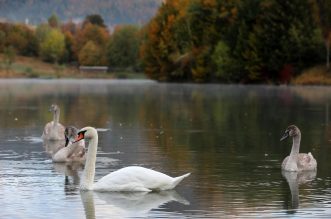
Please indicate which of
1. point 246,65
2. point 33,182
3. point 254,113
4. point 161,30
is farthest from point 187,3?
point 33,182

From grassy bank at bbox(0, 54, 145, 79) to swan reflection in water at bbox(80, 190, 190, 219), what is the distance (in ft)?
443

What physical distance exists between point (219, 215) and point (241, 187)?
3304mm

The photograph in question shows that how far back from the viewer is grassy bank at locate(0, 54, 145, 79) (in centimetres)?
15638

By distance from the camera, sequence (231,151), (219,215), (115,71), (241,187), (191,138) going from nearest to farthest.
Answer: (219,215) → (241,187) → (231,151) → (191,138) → (115,71)

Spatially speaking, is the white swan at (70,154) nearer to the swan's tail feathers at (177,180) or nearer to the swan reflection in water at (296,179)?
the swan reflection in water at (296,179)

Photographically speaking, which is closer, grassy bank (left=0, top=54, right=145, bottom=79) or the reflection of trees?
the reflection of trees

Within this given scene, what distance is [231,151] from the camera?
985 inches

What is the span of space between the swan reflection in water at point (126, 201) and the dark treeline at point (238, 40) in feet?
244

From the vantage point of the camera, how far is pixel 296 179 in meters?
19.5

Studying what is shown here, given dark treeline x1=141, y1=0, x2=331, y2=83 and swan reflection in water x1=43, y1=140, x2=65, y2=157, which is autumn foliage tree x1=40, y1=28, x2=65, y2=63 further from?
swan reflection in water x1=43, y1=140, x2=65, y2=157

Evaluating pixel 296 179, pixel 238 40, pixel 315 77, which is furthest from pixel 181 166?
pixel 238 40

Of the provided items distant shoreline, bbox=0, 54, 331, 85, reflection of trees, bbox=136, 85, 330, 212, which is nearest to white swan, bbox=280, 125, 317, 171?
reflection of trees, bbox=136, 85, 330, 212

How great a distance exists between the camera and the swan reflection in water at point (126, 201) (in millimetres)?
15195

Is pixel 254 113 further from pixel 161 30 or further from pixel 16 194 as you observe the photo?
pixel 161 30
